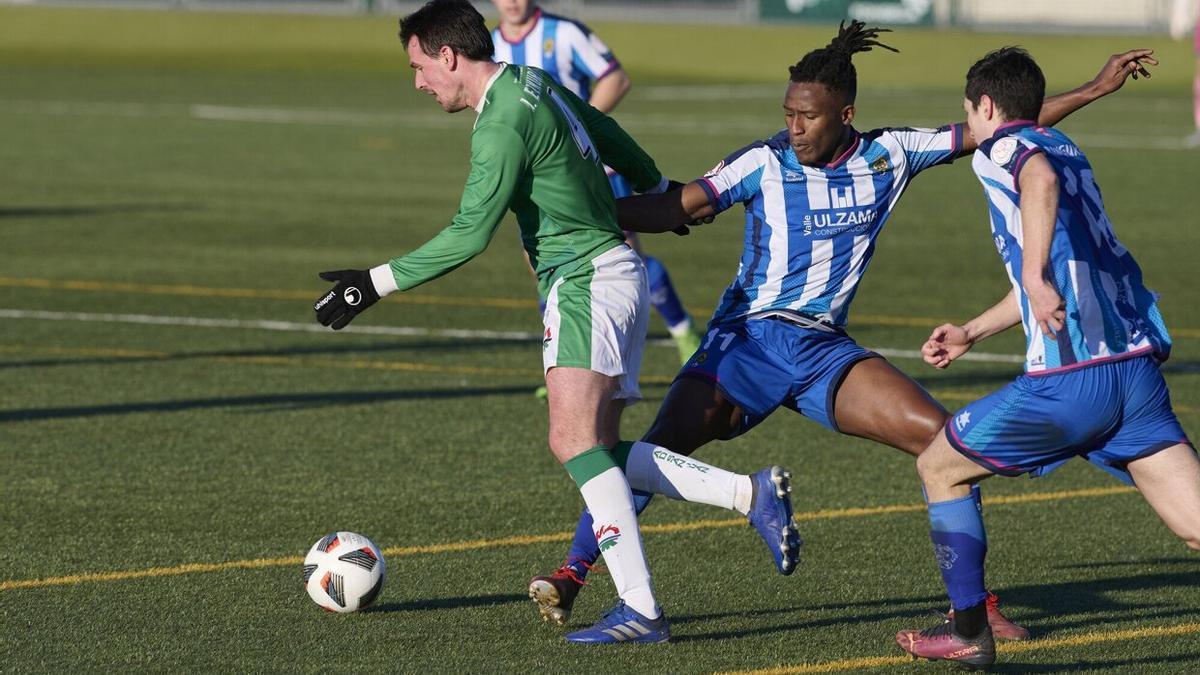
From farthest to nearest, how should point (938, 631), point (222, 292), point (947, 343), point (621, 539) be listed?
point (222, 292) < point (947, 343) < point (621, 539) < point (938, 631)

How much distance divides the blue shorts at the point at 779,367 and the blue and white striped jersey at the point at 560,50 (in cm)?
552

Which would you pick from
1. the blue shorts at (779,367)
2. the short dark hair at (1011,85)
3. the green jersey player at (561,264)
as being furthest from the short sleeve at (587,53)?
the short dark hair at (1011,85)

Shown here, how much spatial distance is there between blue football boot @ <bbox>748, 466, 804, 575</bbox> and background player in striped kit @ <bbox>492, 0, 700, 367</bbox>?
5.95m

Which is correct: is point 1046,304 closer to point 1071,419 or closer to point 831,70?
point 1071,419

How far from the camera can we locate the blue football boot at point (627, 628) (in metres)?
6.37

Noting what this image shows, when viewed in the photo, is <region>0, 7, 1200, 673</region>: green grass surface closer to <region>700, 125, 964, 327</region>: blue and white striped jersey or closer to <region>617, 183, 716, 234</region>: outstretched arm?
<region>700, 125, 964, 327</region>: blue and white striped jersey

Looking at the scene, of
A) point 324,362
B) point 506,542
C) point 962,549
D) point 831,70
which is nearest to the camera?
point 962,549

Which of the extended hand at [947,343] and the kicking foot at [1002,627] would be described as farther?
the kicking foot at [1002,627]

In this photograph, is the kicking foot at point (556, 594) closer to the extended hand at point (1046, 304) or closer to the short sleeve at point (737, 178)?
the short sleeve at point (737, 178)

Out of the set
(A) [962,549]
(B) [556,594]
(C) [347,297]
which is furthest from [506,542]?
(A) [962,549]

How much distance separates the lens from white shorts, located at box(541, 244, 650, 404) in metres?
6.41

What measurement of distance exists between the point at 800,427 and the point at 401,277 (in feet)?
16.0

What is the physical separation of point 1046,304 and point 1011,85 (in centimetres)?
78

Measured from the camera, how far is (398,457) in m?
9.84
